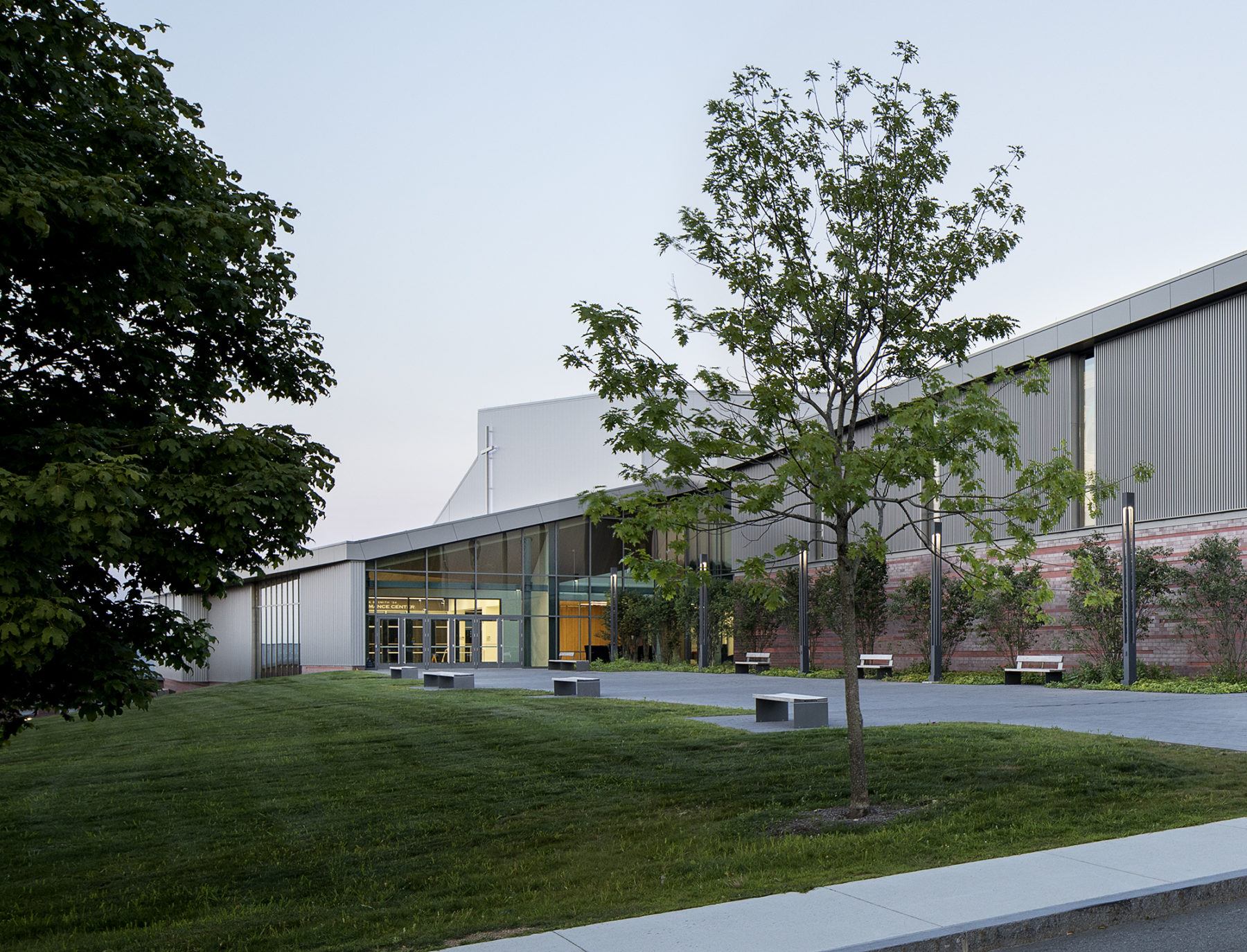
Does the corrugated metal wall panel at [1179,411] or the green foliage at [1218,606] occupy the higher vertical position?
the corrugated metal wall panel at [1179,411]

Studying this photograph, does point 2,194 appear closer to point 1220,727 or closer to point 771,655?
point 1220,727

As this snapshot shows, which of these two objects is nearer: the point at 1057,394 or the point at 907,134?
the point at 907,134

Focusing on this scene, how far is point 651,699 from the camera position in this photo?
76.2 ft

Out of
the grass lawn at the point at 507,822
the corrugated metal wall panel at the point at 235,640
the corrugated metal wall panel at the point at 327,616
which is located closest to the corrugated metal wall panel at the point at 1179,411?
the grass lawn at the point at 507,822

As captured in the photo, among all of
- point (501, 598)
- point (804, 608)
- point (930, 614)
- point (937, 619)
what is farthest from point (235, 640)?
point (937, 619)

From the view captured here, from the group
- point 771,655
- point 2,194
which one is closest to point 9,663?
point 2,194

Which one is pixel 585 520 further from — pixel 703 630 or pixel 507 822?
pixel 507 822

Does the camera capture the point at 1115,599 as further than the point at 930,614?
No

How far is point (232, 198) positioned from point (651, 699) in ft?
51.2

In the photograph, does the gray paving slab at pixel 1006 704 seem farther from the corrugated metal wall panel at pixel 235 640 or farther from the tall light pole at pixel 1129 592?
the corrugated metal wall panel at pixel 235 640

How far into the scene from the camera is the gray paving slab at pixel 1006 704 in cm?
1492

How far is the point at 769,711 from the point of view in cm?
1727

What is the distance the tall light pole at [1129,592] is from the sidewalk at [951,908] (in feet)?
59.7

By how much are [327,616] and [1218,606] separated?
108 feet
